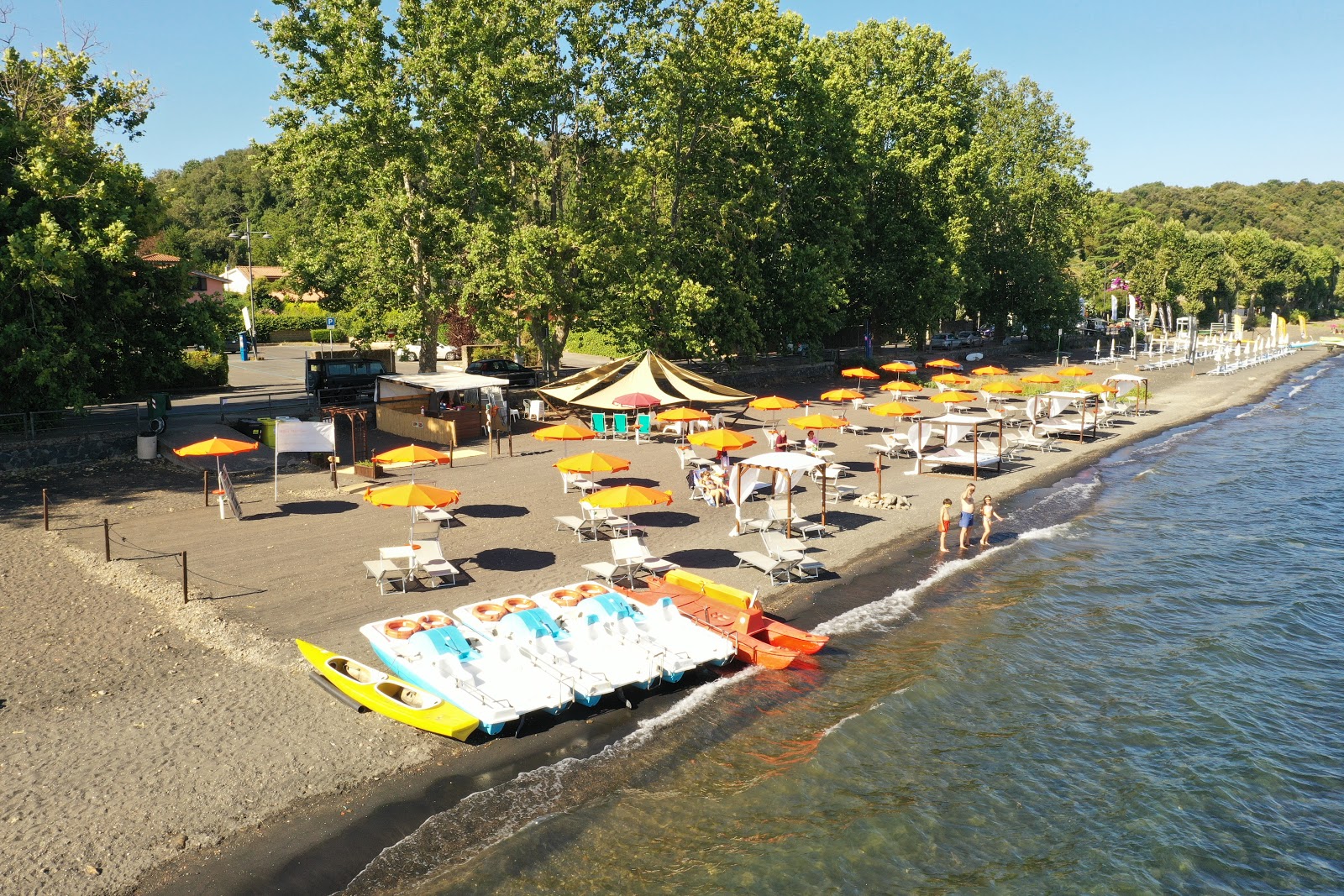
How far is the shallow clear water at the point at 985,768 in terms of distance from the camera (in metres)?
11.4

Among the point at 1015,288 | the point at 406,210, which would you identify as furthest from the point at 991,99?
the point at 406,210

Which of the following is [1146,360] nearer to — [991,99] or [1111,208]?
[991,99]

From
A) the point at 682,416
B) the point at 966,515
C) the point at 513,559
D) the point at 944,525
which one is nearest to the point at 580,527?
the point at 513,559

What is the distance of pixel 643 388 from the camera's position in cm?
3297

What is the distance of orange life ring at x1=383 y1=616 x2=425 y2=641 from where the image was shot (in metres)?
15.1

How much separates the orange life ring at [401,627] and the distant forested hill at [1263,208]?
552 feet

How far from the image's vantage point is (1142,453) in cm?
3866

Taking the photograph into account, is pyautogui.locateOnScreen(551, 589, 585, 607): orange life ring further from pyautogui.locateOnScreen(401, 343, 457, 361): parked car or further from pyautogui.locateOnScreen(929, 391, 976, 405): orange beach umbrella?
pyautogui.locateOnScreen(401, 343, 457, 361): parked car

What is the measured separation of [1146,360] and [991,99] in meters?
26.1

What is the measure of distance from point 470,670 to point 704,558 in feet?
26.1

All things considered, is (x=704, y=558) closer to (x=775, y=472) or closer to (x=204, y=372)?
(x=775, y=472)

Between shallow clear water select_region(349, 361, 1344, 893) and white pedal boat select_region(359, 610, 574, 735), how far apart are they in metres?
1.11

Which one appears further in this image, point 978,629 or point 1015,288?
point 1015,288

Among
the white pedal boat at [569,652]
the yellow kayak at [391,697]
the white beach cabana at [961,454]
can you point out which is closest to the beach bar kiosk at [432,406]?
the white beach cabana at [961,454]
